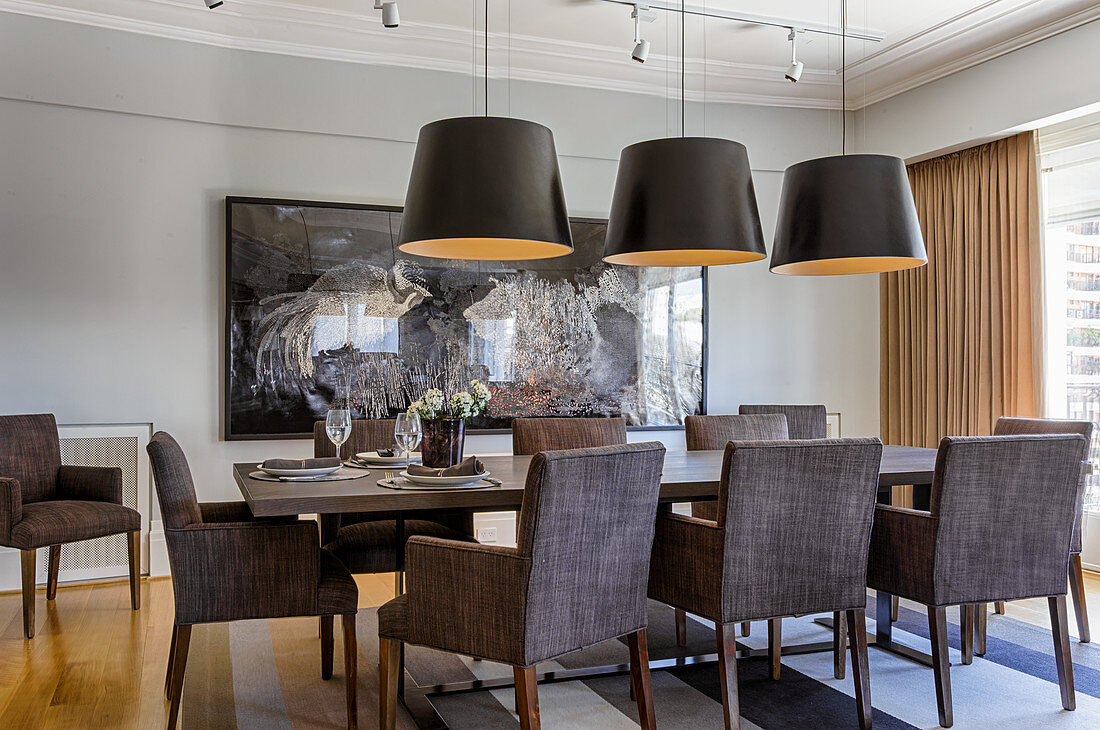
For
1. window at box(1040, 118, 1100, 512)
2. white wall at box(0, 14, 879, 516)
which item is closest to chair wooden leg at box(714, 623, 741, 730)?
white wall at box(0, 14, 879, 516)

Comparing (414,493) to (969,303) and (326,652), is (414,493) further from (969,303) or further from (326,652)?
(969,303)

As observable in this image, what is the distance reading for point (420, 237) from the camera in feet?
8.18

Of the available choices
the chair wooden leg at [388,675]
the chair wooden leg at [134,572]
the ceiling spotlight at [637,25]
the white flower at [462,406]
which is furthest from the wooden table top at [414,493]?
the ceiling spotlight at [637,25]

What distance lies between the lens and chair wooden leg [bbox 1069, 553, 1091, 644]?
11.1 feet

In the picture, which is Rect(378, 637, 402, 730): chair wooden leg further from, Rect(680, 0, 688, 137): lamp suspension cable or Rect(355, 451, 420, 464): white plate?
Rect(680, 0, 688, 137): lamp suspension cable

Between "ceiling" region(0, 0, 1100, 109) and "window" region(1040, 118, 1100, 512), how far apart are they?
62 centimetres

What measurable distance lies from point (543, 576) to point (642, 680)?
51cm

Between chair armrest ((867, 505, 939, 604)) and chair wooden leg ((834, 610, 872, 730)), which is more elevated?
chair armrest ((867, 505, 939, 604))

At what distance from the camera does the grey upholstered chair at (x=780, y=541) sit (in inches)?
94.9

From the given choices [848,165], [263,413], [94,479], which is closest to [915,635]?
[848,165]

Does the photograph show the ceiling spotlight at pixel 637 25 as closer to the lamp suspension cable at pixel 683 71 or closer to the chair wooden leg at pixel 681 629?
the lamp suspension cable at pixel 683 71

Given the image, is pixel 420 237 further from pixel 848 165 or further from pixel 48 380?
pixel 48 380

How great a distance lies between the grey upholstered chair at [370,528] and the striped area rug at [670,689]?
0.38 meters

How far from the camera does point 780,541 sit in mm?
2465
